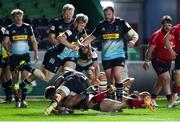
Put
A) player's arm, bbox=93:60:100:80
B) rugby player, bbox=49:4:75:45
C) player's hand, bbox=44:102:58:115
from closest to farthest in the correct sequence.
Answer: player's hand, bbox=44:102:58:115 → rugby player, bbox=49:4:75:45 → player's arm, bbox=93:60:100:80

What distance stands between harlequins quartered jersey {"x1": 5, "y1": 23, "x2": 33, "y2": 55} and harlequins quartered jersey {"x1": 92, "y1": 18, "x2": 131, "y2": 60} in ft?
6.42

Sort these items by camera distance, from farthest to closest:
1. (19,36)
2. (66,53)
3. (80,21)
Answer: (19,36) < (66,53) < (80,21)

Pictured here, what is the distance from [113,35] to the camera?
16719 mm

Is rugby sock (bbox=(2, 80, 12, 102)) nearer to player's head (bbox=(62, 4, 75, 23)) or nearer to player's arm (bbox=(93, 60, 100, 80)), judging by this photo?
player's arm (bbox=(93, 60, 100, 80))

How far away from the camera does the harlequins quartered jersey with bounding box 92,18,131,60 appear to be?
1666 cm

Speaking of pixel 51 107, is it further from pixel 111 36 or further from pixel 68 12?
pixel 68 12

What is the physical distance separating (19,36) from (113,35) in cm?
243

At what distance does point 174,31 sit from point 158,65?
933 millimetres

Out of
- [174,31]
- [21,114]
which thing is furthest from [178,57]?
[21,114]

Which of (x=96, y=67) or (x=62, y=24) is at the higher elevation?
(x=62, y=24)

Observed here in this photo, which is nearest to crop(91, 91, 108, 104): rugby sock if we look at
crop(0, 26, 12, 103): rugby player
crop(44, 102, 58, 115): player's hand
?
crop(44, 102, 58, 115): player's hand

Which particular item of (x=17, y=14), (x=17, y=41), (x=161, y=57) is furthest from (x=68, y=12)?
(x=161, y=57)

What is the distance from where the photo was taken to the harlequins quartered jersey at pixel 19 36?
18062 millimetres

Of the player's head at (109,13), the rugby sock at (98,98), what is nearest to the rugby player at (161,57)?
the player's head at (109,13)
